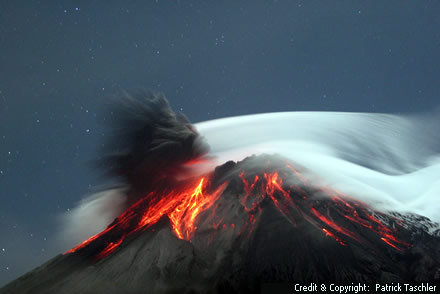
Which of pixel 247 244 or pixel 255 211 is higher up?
pixel 255 211

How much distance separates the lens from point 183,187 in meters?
37.8

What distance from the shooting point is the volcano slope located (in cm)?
2248

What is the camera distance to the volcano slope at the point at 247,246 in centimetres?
2248

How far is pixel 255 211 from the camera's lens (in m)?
29.5

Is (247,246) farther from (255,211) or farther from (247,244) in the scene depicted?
(255,211)

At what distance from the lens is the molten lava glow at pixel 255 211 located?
27469 mm

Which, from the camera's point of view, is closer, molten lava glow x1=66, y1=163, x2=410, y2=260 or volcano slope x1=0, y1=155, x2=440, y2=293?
volcano slope x1=0, y1=155, x2=440, y2=293

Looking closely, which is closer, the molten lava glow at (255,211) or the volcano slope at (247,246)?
the volcano slope at (247,246)

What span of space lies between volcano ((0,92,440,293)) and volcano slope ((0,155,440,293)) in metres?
0.07

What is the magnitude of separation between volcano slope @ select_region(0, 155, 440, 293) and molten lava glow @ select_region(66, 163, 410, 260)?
0.09 m

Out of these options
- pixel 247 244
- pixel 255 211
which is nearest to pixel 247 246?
pixel 247 244

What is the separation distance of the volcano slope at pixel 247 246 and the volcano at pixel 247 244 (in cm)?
7

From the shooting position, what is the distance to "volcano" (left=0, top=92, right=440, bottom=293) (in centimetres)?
2248

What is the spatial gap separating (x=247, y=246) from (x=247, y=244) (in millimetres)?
234
